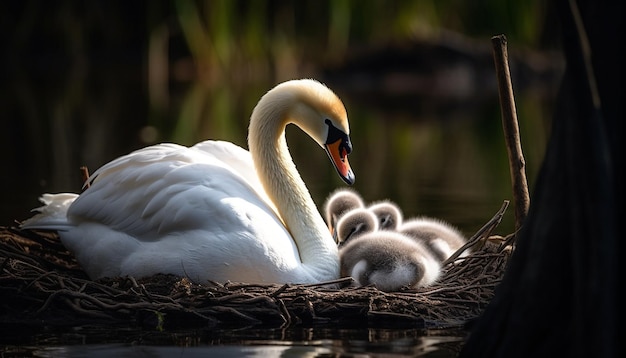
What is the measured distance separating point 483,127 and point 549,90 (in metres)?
7.09

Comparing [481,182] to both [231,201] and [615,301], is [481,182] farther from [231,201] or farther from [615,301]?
[615,301]

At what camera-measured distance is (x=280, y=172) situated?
7207 mm

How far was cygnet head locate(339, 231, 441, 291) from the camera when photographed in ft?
21.2

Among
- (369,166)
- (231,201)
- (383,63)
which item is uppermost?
(383,63)

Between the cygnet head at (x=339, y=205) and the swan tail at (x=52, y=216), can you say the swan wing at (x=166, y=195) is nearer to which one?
the swan tail at (x=52, y=216)

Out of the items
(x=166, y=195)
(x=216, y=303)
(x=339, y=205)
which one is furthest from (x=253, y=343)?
(x=339, y=205)

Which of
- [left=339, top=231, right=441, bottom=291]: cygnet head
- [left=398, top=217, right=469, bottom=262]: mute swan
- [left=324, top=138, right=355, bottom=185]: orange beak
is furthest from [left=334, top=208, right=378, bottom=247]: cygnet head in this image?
[left=339, top=231, right=441, bottom=291]: cygnet head

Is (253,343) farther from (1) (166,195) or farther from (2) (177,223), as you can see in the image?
(1) (166,195)

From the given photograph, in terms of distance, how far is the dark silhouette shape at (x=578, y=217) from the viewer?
13.1ft

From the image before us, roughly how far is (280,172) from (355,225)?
1.84ft

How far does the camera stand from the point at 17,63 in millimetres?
31000

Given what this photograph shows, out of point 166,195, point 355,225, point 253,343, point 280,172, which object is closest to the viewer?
point 253,343

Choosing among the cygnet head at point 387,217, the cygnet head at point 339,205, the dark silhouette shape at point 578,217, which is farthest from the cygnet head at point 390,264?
the dark silhouette shape at point 578,217

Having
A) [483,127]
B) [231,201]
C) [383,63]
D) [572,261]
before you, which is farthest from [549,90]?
[572,261]
